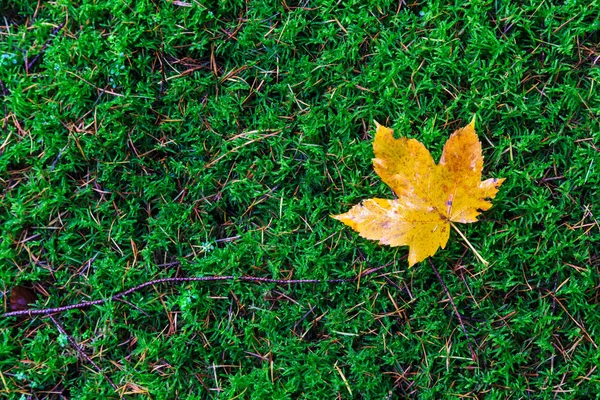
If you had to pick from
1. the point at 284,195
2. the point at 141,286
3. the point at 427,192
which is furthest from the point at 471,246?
the point at 141,286

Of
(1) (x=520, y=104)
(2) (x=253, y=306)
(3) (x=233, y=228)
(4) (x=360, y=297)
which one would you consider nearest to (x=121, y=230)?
(3) (x=233, y=228)

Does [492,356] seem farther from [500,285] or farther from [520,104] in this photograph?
[520,104]

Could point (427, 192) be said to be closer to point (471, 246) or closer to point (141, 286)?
point (471, 246)

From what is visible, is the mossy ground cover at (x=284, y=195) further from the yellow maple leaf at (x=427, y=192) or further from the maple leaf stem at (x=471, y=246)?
the yellow maple leaf at (x=427, y=192)

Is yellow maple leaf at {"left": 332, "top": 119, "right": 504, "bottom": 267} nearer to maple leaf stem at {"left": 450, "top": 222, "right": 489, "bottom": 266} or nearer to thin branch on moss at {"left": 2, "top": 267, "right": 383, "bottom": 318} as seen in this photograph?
maple leaf stem at {"left": 450, "top": 222, "right": 489, "bottom": 266}

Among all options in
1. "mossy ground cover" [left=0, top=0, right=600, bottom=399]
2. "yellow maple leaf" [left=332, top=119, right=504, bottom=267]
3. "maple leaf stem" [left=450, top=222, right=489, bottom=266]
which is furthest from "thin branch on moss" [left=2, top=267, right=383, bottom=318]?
"maple leaf stem" [left=450, top=222, right=489, bottom=266]

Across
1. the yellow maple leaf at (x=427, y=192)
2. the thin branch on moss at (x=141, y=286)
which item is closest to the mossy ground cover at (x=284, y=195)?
the thin branch on moss at (x=141, y=286)
